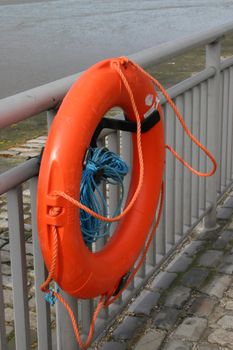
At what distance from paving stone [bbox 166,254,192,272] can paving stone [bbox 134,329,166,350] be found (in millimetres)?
681

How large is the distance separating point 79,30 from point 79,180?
1598cm

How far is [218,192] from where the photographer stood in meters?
4.61

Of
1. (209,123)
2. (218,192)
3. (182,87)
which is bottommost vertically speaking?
(218,192)

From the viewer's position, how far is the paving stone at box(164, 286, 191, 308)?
3.66 metres

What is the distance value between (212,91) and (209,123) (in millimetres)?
Result: 205

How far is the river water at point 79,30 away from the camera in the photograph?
471 inches

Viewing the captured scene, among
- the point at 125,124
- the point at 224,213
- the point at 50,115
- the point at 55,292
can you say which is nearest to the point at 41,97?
the point at 50,115

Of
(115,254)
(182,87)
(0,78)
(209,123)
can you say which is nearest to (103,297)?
(115,254)

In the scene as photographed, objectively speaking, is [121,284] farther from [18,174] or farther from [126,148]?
[18,174]

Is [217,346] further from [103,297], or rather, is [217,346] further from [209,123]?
[209,123]

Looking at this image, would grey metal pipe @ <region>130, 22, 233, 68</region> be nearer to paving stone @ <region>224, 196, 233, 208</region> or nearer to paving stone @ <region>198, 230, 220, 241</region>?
paving stone @ <region>198, 230, 220, 241</region>

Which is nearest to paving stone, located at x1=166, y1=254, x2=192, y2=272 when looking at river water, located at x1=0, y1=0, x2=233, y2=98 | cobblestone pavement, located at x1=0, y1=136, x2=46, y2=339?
cobblestone pavement, located at x1=0, y1=136, x2=46, y2=339

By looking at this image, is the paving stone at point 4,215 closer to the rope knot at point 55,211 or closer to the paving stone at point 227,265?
the paving stone at point 227,265

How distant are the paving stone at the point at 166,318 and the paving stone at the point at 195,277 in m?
0.29
